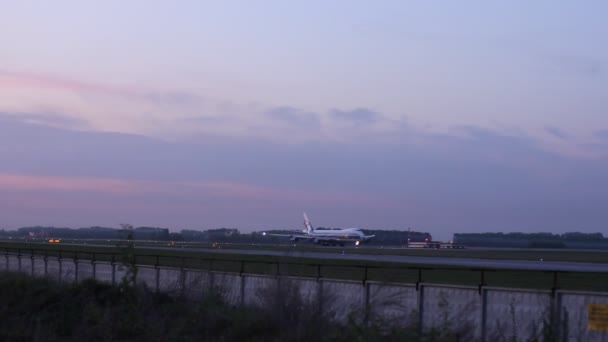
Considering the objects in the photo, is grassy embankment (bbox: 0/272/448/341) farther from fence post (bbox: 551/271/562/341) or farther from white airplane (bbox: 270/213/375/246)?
white airplane (bbox: 270/213/375/246)

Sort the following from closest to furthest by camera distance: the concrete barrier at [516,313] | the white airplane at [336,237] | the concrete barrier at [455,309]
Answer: the concrete barrier at [516,313], the concrete barrier at [455,309], the white airplane at [336,237]

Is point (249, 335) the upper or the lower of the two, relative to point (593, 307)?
lower

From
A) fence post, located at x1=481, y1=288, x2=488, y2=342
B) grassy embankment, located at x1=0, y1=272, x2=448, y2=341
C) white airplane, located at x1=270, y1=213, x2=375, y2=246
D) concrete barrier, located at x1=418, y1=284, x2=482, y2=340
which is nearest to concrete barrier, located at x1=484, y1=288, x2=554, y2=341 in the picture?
fence post, located at x1=481, y1=288, x2=488, y2=342

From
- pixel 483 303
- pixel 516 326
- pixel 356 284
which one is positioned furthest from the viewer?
pixel 356 284

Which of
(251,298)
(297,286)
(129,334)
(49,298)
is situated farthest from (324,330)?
(49,298)

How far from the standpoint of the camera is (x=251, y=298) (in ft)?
84.4

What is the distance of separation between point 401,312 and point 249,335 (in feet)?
12.9

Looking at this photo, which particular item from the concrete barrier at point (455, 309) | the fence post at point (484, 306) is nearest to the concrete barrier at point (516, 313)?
the fence post at point (484, 306)

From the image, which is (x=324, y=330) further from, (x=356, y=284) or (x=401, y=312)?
(x=356, y=284)

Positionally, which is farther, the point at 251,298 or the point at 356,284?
the point at 251,298

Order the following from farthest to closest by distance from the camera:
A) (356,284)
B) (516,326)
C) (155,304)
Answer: (155,304) → (356,284) → (516,326)

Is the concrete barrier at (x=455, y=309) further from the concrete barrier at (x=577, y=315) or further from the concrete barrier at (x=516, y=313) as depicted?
the concrete barrier at (x=577, y=315)

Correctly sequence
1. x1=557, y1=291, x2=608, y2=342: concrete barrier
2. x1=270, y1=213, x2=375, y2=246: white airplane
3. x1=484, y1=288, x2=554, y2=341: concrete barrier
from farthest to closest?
x1=270, y1=213, x2=375, y2=246: white airplane < x1=484, y1=288, x2=554, y2=341: concrete barrier < x1=557, y1=291, x2=608, y2=342: concrete barrier

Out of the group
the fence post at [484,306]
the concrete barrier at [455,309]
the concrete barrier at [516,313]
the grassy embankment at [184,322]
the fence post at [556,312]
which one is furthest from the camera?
the fence post at [484,306]
